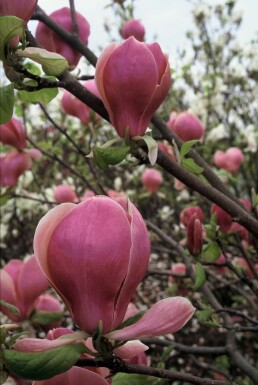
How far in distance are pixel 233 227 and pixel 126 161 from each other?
55cm

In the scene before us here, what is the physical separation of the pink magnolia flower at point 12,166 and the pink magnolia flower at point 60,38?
0.54 meters

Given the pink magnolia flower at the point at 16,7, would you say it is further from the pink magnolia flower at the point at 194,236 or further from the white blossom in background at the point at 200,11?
the white blossom in background at the point at 200,11

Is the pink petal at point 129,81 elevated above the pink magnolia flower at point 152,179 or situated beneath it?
elevated above

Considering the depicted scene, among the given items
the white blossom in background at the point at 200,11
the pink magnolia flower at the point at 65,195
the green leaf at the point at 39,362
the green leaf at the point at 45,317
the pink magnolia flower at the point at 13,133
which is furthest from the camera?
the white blossom in background at the point at 200,11

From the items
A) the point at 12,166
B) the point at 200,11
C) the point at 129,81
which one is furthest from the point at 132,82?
the point at 200,11

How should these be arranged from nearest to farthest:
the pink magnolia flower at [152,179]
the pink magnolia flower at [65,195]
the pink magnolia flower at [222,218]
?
the pink magnolia flower at [222,218] < the pink magnolia flower at [65,195] < the pink magnolia flower at [152,179]

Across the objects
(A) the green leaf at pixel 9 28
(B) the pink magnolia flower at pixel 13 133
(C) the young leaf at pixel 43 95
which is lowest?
(B) the pink magnolia flower at pixel 13 133

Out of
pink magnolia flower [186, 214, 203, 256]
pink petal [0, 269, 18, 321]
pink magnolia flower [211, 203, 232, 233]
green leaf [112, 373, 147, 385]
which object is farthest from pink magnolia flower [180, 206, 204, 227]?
green leaf [112, 373, 147, 385]

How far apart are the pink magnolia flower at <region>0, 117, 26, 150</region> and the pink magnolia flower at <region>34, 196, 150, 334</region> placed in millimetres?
816

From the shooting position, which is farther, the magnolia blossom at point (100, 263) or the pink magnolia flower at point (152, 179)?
the pink magnolia flower at point (152, 179)

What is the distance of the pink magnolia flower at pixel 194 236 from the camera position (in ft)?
3.33

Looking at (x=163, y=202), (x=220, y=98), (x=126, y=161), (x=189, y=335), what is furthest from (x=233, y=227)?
(x=163, y=202)

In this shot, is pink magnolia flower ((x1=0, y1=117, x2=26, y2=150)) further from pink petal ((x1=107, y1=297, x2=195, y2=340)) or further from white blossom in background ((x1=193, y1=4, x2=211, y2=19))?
white blossom in background ((x1=193, y1=4, x2=211, y2=19))

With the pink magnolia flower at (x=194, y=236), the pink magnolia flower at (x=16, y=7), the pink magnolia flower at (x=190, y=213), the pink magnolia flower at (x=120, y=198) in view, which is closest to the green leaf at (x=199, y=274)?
the pink magnolia flower at (x=194, y=236)
